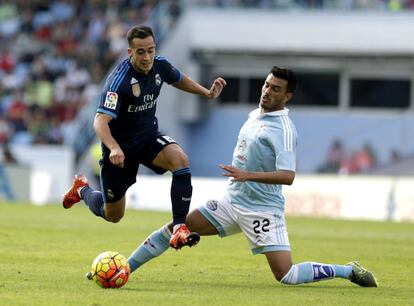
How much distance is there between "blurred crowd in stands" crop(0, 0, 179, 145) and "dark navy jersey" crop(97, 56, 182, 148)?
76.5 feet

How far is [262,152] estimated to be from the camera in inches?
431

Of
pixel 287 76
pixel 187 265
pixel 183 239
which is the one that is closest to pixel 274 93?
pixel 287 76

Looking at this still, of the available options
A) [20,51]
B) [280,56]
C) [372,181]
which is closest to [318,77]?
[280,56]

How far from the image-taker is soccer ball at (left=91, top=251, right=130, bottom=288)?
1032cm

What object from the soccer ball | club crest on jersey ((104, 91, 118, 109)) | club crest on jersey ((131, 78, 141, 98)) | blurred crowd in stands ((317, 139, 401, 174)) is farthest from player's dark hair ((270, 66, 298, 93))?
blurred crowd in stands ((317, 139, 401, 174))

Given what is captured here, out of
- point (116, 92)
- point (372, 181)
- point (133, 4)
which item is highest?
A: point (133, 4)

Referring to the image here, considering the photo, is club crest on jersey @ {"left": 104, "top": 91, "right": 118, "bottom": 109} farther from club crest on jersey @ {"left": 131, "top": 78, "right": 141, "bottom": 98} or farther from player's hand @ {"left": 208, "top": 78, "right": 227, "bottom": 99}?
player's hand @ {"left": 208, "top": 78, "right": 227, "bottom": 99}

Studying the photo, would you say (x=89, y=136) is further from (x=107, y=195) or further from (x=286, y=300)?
(x=286, y=300)


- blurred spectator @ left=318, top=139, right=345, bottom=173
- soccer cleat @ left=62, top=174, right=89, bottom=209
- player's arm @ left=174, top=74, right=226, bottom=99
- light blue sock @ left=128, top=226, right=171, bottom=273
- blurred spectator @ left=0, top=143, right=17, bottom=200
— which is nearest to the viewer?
light blue sock @ left=128, top=226, right=171, bottom=273

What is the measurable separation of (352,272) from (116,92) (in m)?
2.73

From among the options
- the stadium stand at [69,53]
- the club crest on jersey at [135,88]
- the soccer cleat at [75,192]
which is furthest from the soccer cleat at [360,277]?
the stadium stand at [69,53]

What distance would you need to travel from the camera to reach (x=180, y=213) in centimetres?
1087

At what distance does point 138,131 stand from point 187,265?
92.2 inches

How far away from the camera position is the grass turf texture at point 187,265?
991 centimetres
